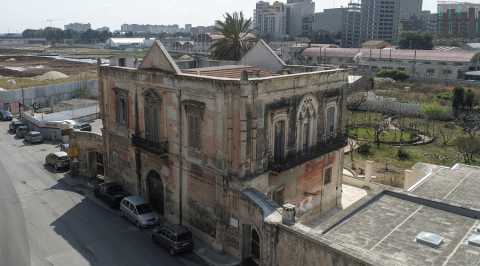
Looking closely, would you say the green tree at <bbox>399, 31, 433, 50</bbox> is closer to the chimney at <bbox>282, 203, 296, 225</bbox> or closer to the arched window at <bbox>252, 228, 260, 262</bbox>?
the arched window at <bbox>252, 228, 260, 262</bbox>

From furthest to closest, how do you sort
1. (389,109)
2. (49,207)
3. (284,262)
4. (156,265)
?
(389,109) → (49,207) → (156,265) → (284,262)

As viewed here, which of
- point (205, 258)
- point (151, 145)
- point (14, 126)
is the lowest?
point (205, 258)

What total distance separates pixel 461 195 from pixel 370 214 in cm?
760

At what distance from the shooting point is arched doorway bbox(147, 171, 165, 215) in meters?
28.4

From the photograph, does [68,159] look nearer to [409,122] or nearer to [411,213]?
[411,213]

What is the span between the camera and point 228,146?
22.6m

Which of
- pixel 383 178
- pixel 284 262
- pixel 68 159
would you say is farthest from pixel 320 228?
pixel 68 159

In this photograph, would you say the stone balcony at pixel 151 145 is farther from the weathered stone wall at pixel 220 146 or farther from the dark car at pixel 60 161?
the dark car at pixel 60 161

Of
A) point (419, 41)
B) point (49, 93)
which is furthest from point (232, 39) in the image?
point (419, 41)

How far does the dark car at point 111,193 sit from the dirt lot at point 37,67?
68.4 m

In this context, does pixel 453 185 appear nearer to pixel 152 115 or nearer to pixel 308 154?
pixel 308 154

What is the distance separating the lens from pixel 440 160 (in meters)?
42.6

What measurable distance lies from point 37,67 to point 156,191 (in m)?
92.3

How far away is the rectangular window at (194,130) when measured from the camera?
24438 millimetres
